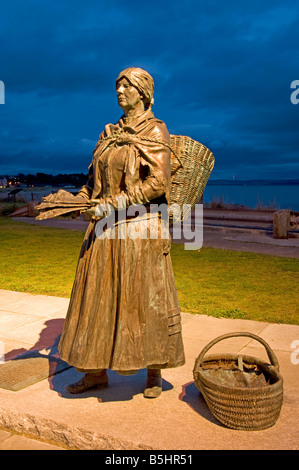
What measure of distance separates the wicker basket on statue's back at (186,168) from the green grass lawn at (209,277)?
9.53 feet

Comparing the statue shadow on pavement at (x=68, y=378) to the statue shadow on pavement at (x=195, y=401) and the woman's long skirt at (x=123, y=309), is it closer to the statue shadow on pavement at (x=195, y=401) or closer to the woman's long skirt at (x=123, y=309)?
the statue shadow on pavement at (x=195, y=401)

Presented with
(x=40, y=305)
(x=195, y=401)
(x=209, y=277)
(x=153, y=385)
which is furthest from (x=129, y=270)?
(x=209, y=277)

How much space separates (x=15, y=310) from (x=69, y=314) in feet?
10.1

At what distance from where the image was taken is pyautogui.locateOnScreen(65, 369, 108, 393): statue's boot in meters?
3.87

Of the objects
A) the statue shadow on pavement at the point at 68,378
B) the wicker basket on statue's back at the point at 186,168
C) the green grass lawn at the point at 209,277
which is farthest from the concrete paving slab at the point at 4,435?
the green grass lawn at the point at 209,277

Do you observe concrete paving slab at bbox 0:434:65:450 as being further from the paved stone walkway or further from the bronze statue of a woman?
the bronze statue of a woman

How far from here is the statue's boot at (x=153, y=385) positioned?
3.78m

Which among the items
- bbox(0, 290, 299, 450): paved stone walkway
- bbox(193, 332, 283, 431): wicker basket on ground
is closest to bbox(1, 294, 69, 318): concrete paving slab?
bbox(0, 290, 299, 450): paved stone walkway

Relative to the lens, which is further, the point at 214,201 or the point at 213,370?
the point at 214,201

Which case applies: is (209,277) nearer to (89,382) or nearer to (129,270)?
(89,382)

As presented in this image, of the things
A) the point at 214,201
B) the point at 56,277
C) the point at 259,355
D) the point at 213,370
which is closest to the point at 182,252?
the point at 56,277

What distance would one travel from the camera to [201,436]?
318 centimetres

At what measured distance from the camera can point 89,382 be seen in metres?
3.93
